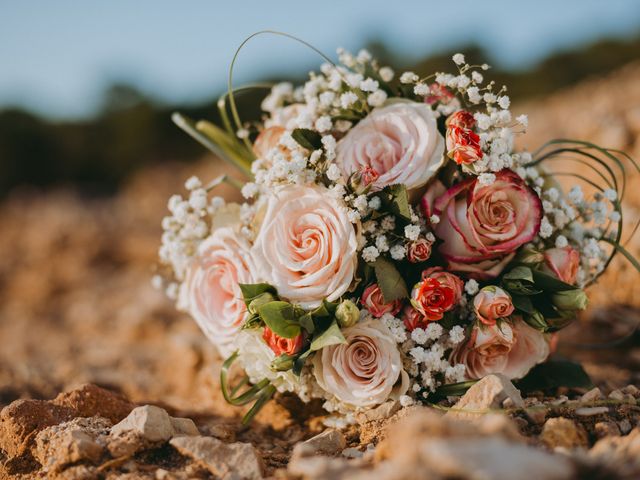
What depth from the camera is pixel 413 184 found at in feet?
6.42

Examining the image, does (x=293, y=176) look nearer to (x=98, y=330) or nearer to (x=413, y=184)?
(x=413, y=184)

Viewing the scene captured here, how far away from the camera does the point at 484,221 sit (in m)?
1.96

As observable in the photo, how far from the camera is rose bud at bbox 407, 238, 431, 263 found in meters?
1.92

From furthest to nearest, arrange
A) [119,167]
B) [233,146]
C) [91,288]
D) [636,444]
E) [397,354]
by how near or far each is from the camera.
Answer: [119,167] < [91,288] < [233,146] < [397,354] < [636,444]

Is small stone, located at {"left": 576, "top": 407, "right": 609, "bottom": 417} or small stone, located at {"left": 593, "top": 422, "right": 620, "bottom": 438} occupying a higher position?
small stone, located at {"left": 576, "top": 407, "right": 609, "bottom": 417}

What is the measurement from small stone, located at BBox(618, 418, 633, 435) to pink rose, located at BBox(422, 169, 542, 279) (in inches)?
23.0

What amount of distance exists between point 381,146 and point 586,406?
1.06 m

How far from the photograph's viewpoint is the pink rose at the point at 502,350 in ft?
6.50

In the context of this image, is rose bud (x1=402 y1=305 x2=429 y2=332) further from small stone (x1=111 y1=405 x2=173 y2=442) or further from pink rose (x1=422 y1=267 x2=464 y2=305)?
small stone (x1=111 y1=405 x2=173 y2=442)

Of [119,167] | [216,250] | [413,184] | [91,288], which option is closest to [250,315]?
[216,250]

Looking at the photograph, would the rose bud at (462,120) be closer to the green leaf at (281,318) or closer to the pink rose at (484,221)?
the pink rose at (484,221)

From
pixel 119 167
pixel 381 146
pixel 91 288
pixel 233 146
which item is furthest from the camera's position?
pixel 119 167

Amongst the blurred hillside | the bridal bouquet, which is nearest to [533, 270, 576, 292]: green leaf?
the bridal bouquet

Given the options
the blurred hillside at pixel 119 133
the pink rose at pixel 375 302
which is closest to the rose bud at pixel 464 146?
the pink rose at pixel 375 302
